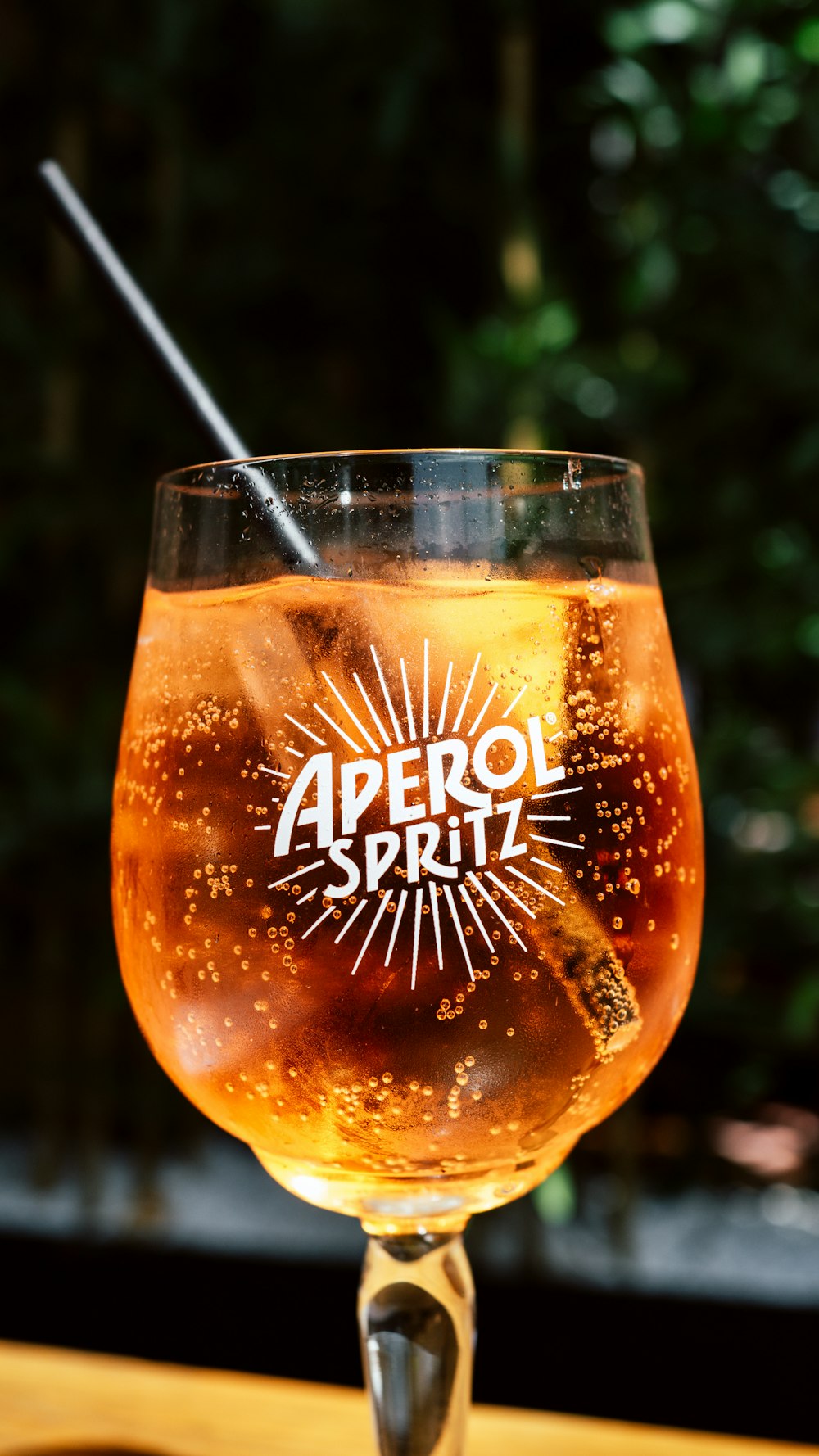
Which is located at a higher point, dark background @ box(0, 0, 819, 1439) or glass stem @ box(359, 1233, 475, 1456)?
dark background @ box(0, 0, 819, 1439)

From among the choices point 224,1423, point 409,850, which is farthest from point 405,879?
point 224,1423

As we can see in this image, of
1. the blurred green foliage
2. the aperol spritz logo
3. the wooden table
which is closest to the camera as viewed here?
the aperol spritz logo

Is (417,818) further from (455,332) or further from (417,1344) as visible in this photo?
(455,332)

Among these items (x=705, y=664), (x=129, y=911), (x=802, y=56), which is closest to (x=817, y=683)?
(x=705, y=664)

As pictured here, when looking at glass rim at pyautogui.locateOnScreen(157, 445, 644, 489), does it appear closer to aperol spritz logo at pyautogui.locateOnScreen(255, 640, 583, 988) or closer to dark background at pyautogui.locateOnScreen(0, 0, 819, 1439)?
aperol spritz logo at pyautogui.locateOnScreen(255, 640, 583, 988)

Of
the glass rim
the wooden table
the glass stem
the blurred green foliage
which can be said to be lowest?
the wooden table

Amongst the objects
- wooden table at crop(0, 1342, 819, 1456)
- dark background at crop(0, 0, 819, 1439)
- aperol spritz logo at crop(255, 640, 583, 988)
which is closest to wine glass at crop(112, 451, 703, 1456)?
aperol spritz logo at crop(255, 640, 583, 988)

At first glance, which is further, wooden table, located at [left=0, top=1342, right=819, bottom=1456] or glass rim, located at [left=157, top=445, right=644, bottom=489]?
wooden table, located at [left=0, top=1342, right=819, bottom=1456]
